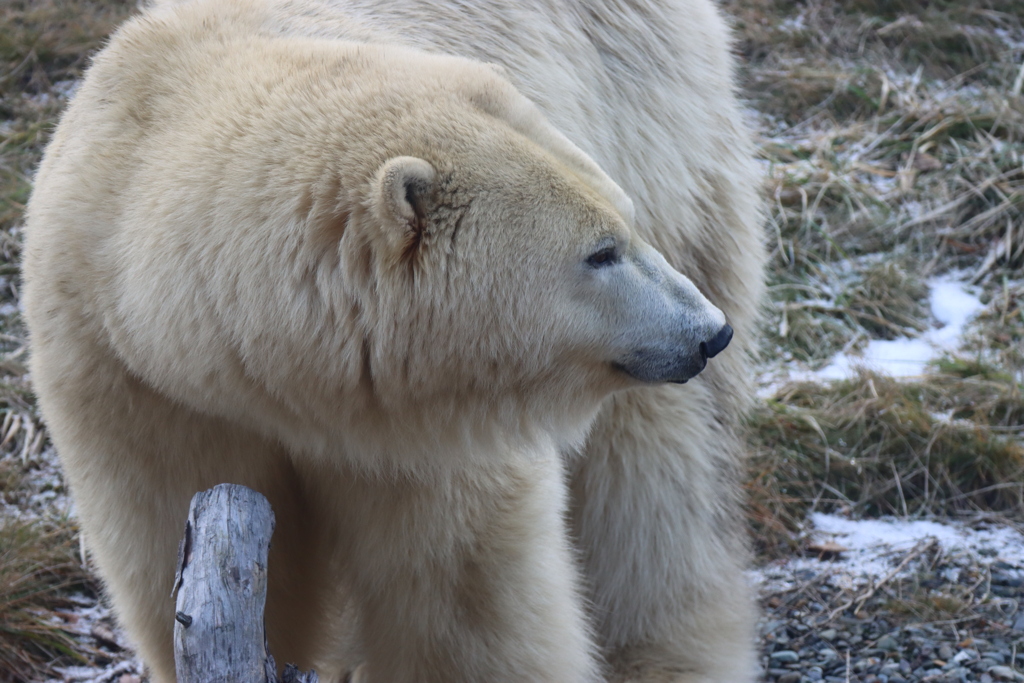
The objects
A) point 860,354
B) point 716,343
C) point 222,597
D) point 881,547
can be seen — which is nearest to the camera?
point 222,597

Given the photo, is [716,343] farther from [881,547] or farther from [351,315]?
[881,547]

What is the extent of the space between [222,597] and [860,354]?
11.2 feet

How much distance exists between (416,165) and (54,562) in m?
2.30

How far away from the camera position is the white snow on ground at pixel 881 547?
139 inches

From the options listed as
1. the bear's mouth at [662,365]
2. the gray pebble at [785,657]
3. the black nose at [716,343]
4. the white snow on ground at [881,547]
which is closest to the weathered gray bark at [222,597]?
the bear's mouth at [662,365]

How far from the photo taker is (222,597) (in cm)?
177

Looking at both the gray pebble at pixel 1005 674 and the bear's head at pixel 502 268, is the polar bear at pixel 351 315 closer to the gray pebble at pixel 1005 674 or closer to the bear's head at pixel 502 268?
the bear's head at pixel 502 268

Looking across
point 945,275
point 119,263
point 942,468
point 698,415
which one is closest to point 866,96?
point 945,275

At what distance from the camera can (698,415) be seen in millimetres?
3363

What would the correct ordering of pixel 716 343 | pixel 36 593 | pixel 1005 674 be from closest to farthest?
pixel 716 343 → pixel 1005 674 → pixel 36 593

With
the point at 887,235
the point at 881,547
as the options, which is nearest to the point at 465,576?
the point at 881,547

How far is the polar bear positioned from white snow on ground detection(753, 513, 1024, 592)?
4.07 feet

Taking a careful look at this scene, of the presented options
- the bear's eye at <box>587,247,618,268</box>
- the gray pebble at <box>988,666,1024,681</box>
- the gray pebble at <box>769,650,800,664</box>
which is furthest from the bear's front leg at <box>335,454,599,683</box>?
the gray pebble at <box>988,666,1024,681</box>

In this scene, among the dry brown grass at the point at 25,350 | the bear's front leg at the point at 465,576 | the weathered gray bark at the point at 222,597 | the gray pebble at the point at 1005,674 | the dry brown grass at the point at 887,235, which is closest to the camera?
the weathered gray bark at the point at 222,597
